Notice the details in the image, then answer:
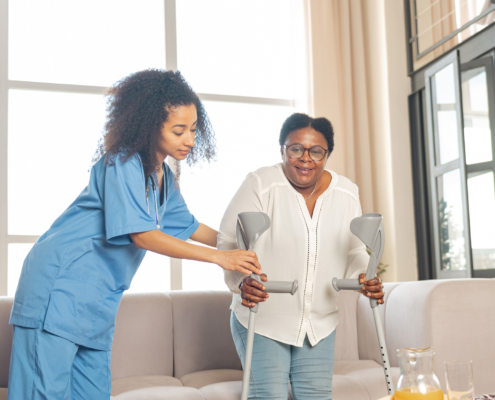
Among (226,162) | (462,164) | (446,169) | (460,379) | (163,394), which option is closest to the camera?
(460,379)

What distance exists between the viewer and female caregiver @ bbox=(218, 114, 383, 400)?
5.28 ft

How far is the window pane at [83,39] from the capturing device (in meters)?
4.11

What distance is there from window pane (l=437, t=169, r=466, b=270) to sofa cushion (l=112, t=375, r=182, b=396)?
2376mm

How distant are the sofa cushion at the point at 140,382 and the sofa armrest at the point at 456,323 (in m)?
1.02

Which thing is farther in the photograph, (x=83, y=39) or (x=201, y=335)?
(x=83, y=39)

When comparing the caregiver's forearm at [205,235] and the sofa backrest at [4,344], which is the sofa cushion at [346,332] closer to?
the caregiver's forearm at [205,235]

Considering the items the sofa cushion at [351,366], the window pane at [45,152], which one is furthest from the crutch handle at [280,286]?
the window pane at [45,152]

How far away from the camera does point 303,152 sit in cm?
167

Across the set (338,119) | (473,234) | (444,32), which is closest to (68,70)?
(338,119)

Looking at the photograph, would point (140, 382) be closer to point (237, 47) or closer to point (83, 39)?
point (83, 39)

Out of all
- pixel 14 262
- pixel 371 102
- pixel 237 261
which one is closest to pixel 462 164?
pixel 371 102

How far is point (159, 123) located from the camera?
1434 mm

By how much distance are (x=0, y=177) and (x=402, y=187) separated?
3.14 metres

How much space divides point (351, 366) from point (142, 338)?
3.11ft
